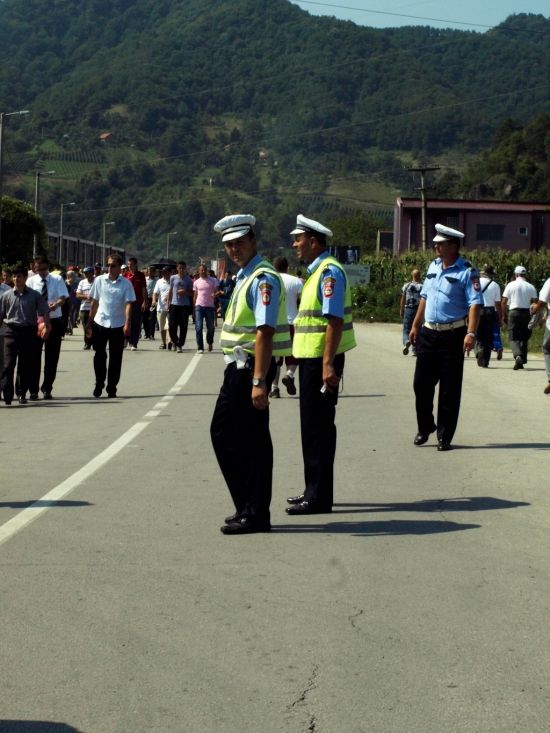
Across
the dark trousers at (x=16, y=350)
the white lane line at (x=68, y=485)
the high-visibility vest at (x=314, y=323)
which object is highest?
the high-visibility vest at (x=314, y=323)

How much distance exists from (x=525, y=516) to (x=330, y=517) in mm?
1225

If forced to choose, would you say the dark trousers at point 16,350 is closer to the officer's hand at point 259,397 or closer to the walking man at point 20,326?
the walking man at point 20,326

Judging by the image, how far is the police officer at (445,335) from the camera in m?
12.4

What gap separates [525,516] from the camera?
29.3ft

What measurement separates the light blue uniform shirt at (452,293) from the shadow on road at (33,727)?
8444 mm

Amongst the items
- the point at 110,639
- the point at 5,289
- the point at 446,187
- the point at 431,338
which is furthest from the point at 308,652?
the point at 446,187

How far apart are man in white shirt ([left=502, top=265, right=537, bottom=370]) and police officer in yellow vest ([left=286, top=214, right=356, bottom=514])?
16.7 m

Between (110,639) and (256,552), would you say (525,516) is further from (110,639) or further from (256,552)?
(110,639)

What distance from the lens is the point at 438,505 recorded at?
367 inches

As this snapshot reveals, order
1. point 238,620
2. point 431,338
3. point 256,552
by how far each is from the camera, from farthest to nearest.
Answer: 1. point 431,338
2. point 256,552
3. point 238,620

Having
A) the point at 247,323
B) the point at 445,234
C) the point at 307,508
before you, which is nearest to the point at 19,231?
the point at 445,234

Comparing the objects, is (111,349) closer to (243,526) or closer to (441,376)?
(441,376)

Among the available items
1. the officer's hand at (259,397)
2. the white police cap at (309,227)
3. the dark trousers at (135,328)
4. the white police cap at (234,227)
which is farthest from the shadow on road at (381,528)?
the dark trousers at (135,328)

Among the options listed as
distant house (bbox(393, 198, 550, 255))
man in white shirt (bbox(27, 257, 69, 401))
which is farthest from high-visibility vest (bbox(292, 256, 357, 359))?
distant house (bbox(393, 198, 550, 255))
